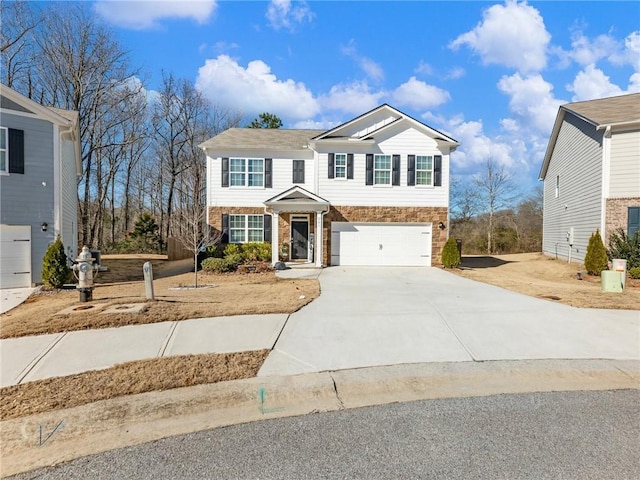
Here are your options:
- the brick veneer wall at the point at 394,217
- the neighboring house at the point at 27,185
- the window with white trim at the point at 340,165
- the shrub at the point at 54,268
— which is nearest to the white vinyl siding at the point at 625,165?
the brick veneer wall at the point at 394,217

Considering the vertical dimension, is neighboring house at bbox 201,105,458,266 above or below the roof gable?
below

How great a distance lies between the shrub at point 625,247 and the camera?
47.1 feet

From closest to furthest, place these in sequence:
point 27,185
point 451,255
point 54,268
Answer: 1. point 54,268
2. point 27,185
3. point 451,255

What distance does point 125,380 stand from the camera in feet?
16.0

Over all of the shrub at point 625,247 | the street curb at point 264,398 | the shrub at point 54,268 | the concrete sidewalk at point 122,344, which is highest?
the shrub at point 625,247

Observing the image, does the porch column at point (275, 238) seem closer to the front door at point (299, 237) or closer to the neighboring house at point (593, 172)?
the front door at point (299, 237)

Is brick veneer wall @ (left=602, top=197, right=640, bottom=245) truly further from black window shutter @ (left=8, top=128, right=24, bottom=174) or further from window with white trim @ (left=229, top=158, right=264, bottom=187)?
black window shutter @ (left=8, top=128, right=24, bottom=174)

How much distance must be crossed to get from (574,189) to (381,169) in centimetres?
1019

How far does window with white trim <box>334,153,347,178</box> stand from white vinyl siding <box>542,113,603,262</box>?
11.1 m

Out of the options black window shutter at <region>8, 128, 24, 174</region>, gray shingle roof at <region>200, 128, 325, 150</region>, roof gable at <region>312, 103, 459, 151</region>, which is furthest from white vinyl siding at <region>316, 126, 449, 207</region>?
black window shutter at <region>8, 128, 24, 174</region>

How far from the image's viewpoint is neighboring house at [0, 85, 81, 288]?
1286cm

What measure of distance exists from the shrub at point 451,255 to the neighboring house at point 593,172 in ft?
19.4

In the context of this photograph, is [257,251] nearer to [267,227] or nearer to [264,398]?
[267,227]

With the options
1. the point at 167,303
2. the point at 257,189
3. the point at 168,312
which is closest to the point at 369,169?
the point at 257,189
